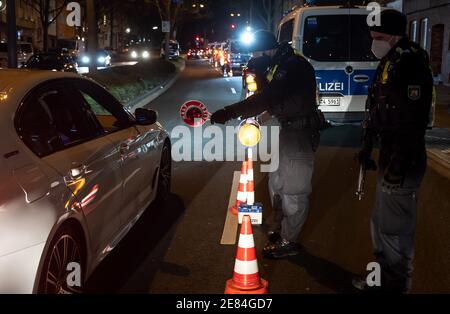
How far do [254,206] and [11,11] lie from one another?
24.4 ft

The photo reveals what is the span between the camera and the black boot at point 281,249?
211 inches

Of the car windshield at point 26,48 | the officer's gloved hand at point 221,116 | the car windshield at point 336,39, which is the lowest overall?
the officer's gloved hand at point 221,116

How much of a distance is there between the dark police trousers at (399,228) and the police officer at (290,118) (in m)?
0.94

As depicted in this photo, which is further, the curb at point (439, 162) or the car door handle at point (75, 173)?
the curb at point (439, 162)

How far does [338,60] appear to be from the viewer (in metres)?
11.0

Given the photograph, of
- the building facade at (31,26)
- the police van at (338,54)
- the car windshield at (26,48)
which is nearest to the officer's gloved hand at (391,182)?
the police van at (338,54)

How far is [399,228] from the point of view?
14.0 ft

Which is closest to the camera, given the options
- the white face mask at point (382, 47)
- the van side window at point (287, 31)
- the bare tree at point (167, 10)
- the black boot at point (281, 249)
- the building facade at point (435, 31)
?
the white face mask at point (382, 47)

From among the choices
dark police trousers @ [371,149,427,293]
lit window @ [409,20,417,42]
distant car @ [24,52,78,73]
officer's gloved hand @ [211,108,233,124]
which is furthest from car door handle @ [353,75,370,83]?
lit window @ [409,20,417,42]

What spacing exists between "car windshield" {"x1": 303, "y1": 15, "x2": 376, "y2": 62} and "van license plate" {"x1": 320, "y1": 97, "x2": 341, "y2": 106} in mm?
654

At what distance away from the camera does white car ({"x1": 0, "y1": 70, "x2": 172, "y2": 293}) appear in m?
3.29

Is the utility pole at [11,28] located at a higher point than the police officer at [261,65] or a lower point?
higher

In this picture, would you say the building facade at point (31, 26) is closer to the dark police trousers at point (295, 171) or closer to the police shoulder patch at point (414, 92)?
the dark police trousers at point (295, 171)
